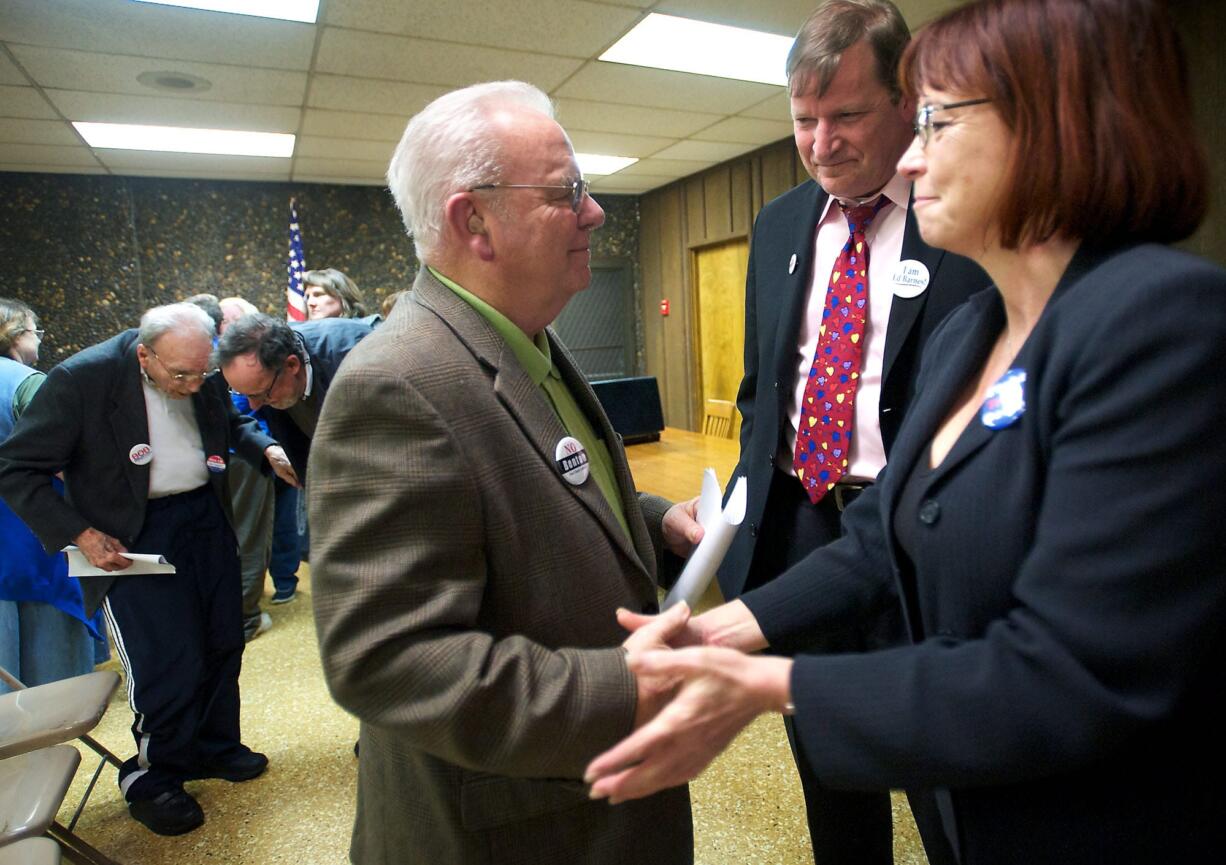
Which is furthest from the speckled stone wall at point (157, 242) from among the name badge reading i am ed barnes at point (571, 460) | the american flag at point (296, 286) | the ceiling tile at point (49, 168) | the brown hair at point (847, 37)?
the name badge reading i am ed barnes at point (571, 460)

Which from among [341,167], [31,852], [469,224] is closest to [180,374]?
[31,852]

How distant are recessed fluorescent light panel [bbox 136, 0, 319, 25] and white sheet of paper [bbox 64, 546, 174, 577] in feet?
7.42

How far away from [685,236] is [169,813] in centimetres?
621

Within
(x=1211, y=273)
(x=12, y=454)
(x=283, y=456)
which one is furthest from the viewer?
(x=283, y=456)

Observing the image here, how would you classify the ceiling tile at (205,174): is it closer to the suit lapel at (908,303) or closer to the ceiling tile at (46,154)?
the ceiling tile at (46,154)

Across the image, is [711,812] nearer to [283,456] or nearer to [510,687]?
[510,687]

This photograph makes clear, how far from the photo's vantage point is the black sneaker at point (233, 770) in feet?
8.21

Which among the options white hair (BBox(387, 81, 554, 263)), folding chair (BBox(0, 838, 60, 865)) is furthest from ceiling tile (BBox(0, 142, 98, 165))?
white hair (BBox(387, 81, 554, 263))

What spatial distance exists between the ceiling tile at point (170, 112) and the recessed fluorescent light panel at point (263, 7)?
52.9 inches

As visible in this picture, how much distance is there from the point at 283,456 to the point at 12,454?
2.75 feet

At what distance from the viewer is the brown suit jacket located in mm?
735

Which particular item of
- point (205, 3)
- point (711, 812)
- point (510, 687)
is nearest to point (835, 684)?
point (510, 687)

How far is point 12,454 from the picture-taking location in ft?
6.87

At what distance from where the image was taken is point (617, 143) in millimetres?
5656
